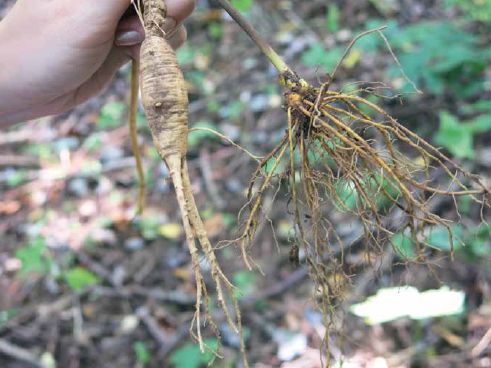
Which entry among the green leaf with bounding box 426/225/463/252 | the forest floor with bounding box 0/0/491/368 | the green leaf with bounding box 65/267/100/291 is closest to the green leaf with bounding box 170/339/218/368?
the forest floor with bounding box 0/0/491/368

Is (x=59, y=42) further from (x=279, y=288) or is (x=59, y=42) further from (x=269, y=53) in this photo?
(x=279, y=288)


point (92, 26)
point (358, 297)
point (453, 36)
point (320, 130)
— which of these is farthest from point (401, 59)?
point (92, 26)

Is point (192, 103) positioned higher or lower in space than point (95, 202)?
higher

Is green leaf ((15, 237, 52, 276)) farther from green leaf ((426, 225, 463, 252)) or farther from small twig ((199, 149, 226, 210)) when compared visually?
green leaf ((426, 225, 463, 252))

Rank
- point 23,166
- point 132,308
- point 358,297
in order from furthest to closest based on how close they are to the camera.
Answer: point 23,166 < point 132,308 < point 358,297

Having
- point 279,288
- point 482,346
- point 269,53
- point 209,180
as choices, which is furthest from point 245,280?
point 269,53

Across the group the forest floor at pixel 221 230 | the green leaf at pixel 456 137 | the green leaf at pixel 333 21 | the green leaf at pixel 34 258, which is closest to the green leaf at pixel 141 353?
the forest floor at pixel 221 230

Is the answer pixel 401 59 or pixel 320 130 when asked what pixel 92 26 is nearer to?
pixel 320 130
